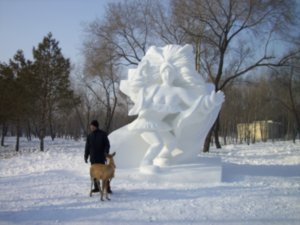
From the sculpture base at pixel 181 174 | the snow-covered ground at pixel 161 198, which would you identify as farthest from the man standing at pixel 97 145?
the sculpture base at pixel 181 174

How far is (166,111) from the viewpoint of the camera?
10125 millimetres

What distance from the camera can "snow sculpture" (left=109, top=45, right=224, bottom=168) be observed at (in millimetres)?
10039

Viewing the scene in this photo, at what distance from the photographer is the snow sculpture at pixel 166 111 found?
10039 millimetres

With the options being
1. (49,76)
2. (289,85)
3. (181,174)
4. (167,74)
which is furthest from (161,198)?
(289,85)

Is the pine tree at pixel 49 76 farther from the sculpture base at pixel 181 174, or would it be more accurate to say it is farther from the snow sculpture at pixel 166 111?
the sculpture base at pixel 181 174

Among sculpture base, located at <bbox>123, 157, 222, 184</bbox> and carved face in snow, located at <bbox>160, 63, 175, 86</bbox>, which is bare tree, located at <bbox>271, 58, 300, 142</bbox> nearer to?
carved face in snow, located at <bbox>160, 63, 175, 86</bbox>

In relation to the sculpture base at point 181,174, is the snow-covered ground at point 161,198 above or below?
below

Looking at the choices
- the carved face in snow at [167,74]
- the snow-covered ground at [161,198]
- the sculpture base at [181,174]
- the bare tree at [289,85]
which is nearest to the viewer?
the snow-covered ground at [161,198]

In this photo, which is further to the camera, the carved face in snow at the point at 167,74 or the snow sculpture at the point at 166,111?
the carved face in snow at the point at 167,74

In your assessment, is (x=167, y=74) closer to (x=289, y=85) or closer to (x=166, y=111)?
(x=166, y=111)

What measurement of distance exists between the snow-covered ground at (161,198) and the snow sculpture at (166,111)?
73cm

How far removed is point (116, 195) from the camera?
758 cm

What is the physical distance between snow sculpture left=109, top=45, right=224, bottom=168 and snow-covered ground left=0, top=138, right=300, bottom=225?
728 mm

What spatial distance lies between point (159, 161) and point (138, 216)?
4312mm
